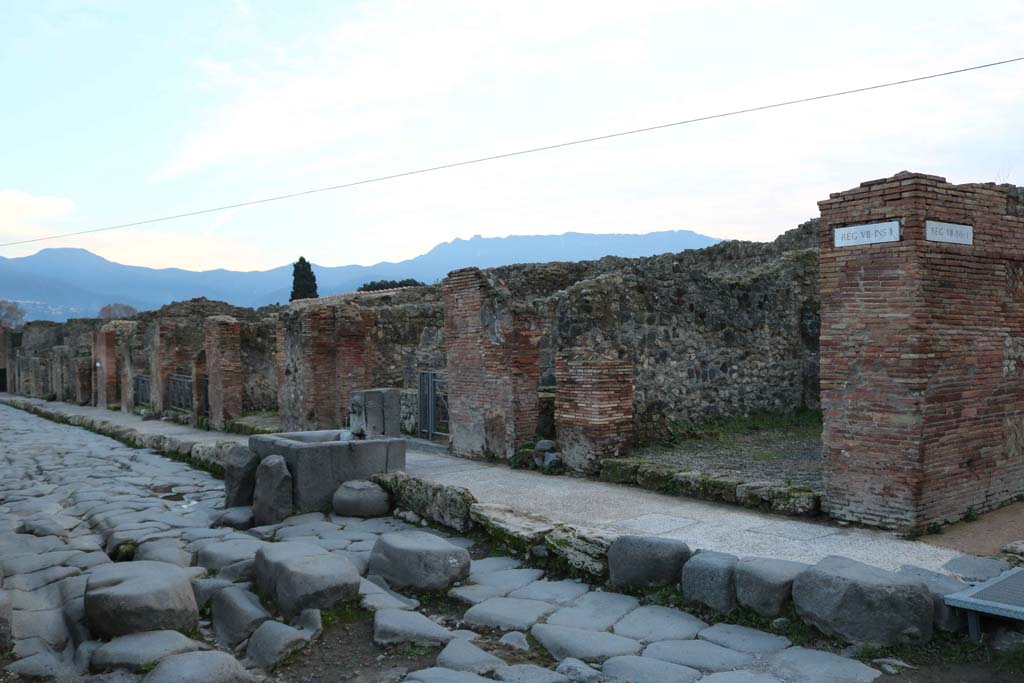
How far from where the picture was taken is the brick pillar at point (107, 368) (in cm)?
2361

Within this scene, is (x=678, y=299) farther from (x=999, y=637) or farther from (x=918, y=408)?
(x=999, y=637)

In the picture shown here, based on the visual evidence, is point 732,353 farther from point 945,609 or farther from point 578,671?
point 578,671

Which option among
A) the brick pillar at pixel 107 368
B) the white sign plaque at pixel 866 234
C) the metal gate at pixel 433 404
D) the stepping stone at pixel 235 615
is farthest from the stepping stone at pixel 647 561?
the brick pillar at pixel 107 368

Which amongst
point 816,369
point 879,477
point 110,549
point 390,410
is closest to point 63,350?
point 390,410

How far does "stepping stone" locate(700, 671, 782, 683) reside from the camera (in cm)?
397

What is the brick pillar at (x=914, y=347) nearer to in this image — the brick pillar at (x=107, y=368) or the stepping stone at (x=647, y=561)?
the stepping stone at (x=647, y=561)

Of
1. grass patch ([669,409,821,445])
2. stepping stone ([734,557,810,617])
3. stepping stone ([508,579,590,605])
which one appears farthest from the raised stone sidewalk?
grass patch ([669,409,821,445])

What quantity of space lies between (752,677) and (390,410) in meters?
7.49

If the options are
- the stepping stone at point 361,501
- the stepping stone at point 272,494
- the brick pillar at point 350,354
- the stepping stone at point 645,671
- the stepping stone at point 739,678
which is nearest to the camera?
the stepping stone at point 739,678

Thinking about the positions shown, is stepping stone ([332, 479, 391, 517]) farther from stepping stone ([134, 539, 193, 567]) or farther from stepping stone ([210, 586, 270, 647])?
stepping stone ([210, 586, 270, 647])

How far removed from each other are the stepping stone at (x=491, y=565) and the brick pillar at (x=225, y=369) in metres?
10.2

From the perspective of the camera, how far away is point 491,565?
6.30m

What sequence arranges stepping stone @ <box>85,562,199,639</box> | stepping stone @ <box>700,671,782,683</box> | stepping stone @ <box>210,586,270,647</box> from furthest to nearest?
stepping stone @ <box>210,586,270,647</box>
stepping stone @ <box>85,562,199,639</box>
stepping stone @ <box>700,671,782,683</box>

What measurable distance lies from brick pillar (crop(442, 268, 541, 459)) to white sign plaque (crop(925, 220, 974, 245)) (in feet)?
16.2
